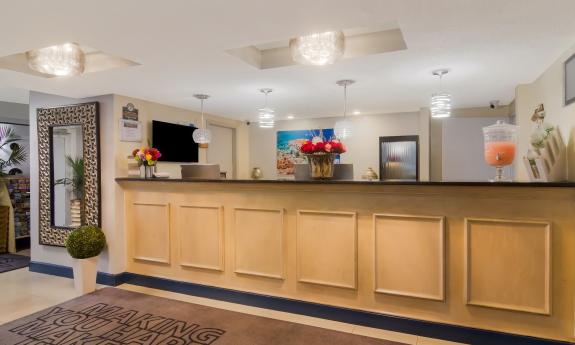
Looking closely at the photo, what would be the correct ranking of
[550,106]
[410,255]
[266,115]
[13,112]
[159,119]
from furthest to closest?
[13,112]
[159,119]
[266,115]
[550,106]
[410,255]

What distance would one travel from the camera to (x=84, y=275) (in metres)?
3.78

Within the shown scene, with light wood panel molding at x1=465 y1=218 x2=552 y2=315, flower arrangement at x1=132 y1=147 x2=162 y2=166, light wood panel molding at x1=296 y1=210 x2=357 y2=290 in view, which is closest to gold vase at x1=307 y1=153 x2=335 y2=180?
light wood panel molding at x1=296 y1=210 x2=357 y2=290

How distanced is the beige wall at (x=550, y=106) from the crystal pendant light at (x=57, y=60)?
13.2ft

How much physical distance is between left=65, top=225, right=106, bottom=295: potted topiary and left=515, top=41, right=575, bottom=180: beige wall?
457cm

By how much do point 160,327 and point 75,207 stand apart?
2.33 meters

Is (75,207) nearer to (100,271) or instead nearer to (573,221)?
(100,271)

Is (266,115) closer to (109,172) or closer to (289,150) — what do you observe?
(109,172)

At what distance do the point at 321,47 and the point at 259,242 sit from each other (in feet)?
6.06

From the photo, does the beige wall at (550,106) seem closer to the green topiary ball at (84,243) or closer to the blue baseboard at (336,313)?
the blue baseboard at (336,313)

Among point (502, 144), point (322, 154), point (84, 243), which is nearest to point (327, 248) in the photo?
point (322, 154)

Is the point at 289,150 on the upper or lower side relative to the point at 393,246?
upper

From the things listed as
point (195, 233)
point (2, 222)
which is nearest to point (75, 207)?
point (195, 233)

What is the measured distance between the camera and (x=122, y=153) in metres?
4.30

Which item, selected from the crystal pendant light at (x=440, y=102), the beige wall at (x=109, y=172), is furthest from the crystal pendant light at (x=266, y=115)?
the crystal pendant light at (x=440, y=102)
